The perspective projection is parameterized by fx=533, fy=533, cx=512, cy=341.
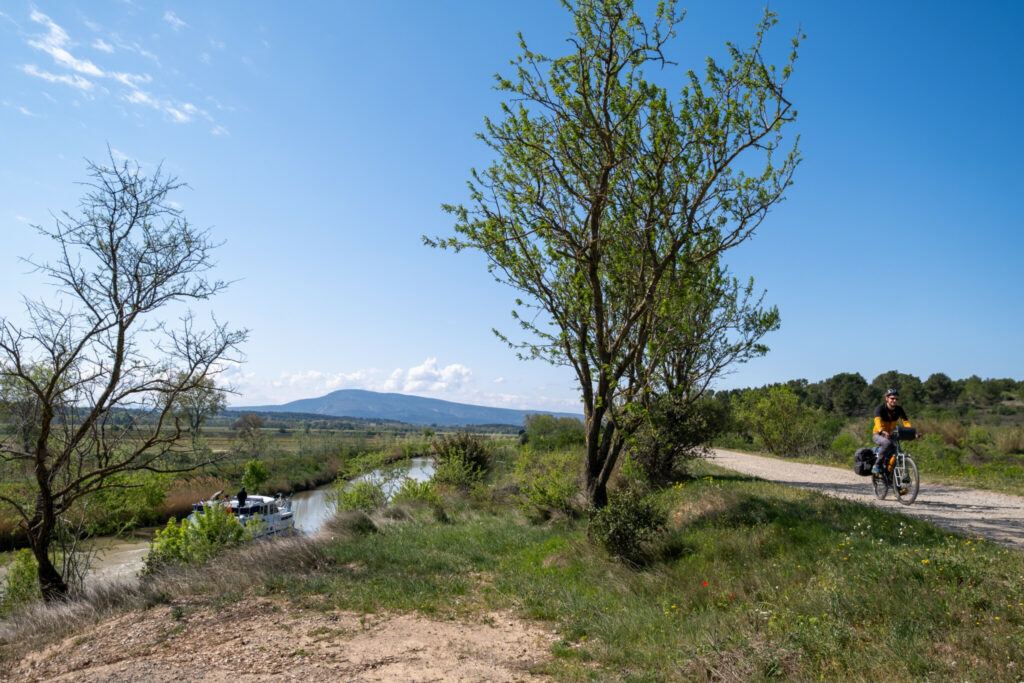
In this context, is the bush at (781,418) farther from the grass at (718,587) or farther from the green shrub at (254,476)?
Result: the green shrub at (254,476)

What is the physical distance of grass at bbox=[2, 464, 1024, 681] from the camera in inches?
161

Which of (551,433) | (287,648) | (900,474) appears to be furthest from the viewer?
(551,433)

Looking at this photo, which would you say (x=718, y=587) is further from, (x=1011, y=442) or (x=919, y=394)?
(x=919, y=394)

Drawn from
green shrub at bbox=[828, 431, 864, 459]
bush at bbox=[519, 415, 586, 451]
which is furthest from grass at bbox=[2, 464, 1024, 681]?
green shrub at bbox=[828, 431, 864, 459]

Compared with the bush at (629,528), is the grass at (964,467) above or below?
above

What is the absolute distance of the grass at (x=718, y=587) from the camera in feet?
13.4

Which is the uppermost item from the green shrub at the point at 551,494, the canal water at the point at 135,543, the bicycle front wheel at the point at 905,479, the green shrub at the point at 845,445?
the bicycle front wheel at the point at 905,479

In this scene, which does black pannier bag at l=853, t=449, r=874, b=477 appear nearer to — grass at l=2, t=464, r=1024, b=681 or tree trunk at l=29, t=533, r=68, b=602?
grass at l=2, t=464, r=1024, b=681

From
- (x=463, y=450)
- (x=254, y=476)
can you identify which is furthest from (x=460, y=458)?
(x=254, y=476)

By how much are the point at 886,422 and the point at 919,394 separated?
48943mm

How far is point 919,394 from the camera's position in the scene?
1890 inches

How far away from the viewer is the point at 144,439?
Result: 10.1m

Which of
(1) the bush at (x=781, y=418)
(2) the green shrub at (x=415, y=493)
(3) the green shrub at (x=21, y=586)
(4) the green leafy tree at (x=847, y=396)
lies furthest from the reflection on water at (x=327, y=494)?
(4) the green leafy tree at (x=847, y=396)

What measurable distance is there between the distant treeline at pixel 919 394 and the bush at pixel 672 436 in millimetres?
29120
